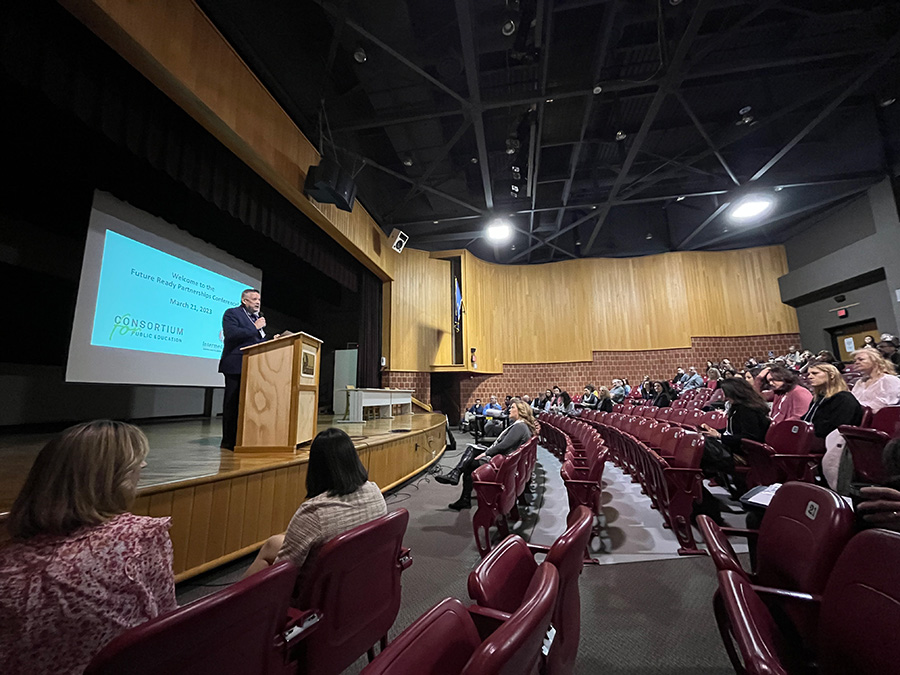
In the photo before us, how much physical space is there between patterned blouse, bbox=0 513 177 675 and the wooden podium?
200cm

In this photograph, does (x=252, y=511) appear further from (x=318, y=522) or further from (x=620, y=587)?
(x=620, y=587)

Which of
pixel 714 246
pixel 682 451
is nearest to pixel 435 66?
pixel 682 451

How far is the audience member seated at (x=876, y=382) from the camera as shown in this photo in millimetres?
3262

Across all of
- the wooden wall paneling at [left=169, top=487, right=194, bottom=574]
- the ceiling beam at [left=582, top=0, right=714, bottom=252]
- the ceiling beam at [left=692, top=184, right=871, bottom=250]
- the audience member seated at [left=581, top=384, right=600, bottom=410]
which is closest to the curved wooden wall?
the ceiling beam at [left=692, top=184, right=871, bottom=250]

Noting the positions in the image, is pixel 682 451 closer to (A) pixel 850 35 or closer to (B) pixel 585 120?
(B) pixel 585 120

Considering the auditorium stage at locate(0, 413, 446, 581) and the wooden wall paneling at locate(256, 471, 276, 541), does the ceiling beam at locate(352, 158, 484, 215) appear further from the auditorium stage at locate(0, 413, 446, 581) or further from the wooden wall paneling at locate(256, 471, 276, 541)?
the wooden wall paneling at locate(256, 471, 276, 541)

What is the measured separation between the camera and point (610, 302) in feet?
42.1

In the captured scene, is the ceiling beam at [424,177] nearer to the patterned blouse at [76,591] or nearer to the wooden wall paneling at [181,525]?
the wooden wall paneling at [181,525]

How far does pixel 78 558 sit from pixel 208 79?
14.4 ft

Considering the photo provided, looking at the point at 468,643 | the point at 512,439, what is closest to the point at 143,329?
the point at 512,439

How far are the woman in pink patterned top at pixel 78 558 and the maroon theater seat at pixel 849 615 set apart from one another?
127cm

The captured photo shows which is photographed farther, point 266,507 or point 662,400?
point 662,400

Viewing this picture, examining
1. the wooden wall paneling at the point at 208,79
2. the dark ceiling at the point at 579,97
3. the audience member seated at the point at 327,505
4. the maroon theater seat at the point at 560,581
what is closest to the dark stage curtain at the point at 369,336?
the dark ceiling at the point at 579,97

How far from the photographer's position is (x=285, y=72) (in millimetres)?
4980
